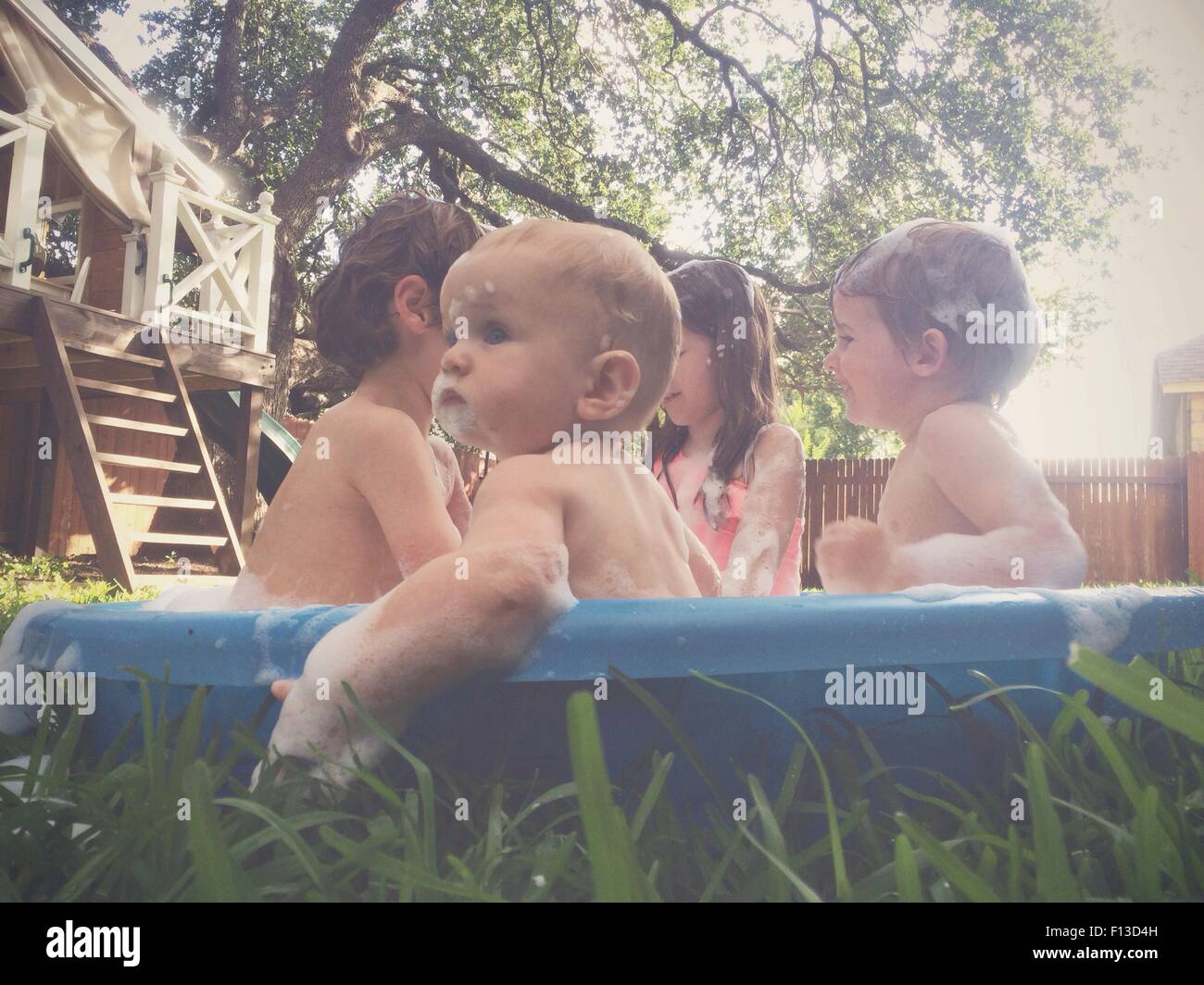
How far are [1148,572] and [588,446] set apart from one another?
30.5 feet

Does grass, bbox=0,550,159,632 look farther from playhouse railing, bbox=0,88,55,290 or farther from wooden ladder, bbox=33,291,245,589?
playhouse railing, bbox=0,88,55,290

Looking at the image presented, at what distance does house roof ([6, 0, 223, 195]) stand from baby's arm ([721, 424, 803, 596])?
212 inches

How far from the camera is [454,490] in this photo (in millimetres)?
1918

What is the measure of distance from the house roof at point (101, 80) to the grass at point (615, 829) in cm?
598

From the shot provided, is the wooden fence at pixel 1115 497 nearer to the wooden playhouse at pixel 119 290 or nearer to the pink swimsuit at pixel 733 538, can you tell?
the wooden playhouse at pixel 119 290

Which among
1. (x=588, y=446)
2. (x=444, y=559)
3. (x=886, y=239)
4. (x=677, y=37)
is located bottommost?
(x=444, y=559)

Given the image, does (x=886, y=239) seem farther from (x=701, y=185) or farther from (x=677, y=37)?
(x=677, y=37)

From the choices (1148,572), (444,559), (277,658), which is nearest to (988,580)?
(444,559)

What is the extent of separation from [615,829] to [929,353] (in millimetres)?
1234

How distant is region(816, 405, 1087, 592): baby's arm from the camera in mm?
1354

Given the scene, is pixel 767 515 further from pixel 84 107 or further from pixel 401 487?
pixel 84 107

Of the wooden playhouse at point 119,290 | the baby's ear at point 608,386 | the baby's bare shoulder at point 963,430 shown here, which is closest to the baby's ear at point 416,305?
the baby's ear at point 608,386

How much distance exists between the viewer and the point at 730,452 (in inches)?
90.0

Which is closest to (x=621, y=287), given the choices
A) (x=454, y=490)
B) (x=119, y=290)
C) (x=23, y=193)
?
(x=454, y=490)
